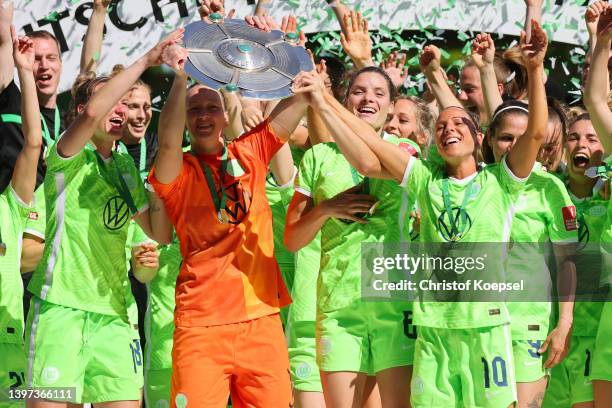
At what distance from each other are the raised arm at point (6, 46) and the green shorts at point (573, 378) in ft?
13.1

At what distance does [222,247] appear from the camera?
594 cm

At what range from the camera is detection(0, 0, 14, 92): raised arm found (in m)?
7.38

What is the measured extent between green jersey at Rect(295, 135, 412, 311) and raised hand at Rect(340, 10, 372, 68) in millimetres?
1076

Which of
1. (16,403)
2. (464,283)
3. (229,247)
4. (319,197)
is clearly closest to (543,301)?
(464,283)

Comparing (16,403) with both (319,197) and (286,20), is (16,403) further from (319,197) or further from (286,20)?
(286,20)

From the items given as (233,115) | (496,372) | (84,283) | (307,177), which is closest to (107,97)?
(84,283)

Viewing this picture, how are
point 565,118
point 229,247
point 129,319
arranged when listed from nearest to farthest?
point 229,247 < point 129,319 < point 565,118

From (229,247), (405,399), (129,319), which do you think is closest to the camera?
(229,247)

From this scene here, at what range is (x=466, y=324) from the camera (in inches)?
239

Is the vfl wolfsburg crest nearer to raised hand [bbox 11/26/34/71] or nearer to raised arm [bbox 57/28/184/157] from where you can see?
raised arm [bbox 57/28/184/157]

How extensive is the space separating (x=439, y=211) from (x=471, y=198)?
0.18 metres

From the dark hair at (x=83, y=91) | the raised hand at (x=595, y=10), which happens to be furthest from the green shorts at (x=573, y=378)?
the dark hair at (x=83, y=91)

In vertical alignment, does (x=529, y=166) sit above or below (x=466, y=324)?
above

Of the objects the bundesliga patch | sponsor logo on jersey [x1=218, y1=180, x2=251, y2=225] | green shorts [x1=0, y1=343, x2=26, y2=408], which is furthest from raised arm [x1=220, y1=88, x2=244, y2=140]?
the bundesliga patch
